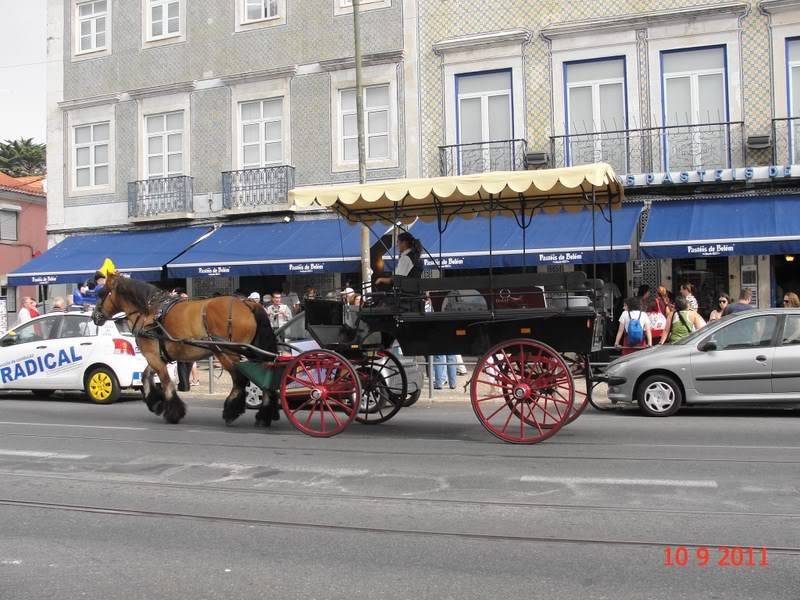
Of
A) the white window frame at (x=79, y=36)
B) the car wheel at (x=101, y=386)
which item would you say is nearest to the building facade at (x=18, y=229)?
the white window frame at (x=79, y=36)

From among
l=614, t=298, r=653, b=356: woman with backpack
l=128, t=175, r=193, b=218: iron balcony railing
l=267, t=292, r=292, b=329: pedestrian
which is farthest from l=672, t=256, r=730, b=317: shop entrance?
l=128, t=175, r=193, b=218: iron balcony railing

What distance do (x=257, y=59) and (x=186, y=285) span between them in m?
6.14

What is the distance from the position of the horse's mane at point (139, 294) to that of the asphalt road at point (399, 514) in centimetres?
175

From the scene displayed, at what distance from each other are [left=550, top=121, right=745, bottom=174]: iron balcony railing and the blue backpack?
5170 mm

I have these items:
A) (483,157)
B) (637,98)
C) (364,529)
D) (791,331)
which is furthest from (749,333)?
(483,157)

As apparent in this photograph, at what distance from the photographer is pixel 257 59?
21.4 m

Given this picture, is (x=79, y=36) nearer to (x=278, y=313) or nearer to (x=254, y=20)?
(x=254, y=20)

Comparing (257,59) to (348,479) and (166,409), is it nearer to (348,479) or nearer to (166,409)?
(166,409)

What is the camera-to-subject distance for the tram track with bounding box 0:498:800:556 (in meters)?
5.14

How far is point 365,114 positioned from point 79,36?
9486 mm

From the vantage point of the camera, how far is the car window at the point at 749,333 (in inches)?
434

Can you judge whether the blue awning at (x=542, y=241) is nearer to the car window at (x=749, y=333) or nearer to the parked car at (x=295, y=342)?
the parked car at (x=295, y=342)

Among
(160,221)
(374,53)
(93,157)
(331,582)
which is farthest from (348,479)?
(93,157)

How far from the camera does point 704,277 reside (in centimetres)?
1781
